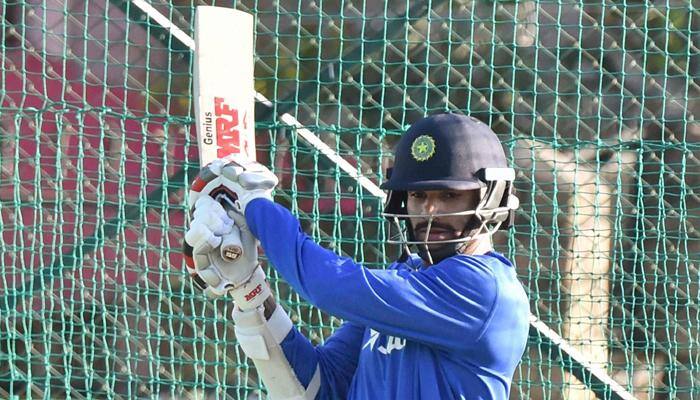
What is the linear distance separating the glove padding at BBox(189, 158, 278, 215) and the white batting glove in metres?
0.02

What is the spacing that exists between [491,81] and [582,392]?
1.21 m

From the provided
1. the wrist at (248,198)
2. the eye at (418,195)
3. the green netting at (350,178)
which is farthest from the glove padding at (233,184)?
the green netting at (350,178)

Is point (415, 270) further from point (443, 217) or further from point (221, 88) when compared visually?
point (221, 88)

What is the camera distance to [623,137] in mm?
5301

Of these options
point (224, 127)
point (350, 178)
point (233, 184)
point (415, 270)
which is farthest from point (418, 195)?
point (350, 178)

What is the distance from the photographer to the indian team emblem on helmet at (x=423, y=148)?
9.68 ft

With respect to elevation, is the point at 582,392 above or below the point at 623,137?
below

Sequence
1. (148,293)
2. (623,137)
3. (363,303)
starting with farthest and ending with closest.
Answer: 1. (623,137)
2. (148,293)
3. (363,303)

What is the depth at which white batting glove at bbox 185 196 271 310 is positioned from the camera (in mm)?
2947

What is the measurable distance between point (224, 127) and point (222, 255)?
0.46 metres

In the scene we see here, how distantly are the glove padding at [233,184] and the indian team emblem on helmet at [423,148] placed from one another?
0.33m

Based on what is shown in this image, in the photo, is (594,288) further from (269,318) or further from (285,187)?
(269,318)

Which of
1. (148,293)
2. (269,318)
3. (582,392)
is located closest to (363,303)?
(269,318)

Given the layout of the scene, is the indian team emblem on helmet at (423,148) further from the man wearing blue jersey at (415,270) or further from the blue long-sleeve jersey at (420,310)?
the blue long-sleeve jersey at (420,310)
